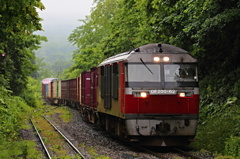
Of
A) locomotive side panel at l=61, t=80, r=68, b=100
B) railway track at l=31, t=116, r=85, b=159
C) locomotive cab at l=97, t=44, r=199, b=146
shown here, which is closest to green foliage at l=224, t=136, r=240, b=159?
locomotive cab at l=97, t=44, r=199, b=146

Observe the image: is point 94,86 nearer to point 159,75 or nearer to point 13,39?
point 13,39

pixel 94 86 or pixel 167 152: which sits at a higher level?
pixel 94 86

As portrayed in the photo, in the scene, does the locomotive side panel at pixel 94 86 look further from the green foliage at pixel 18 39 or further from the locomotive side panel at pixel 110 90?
the green foliage at pixel 18 39

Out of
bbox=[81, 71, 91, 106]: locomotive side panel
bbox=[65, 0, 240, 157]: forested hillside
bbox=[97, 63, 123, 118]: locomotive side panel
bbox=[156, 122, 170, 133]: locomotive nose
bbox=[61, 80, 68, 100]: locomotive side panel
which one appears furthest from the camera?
bbox=[61, 80, 68, 100]: locomotive side panel

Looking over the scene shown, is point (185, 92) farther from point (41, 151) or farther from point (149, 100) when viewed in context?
point (41, 151)

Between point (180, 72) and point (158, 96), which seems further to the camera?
point (180, 72)

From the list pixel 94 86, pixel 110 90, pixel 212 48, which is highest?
pixel 212 48

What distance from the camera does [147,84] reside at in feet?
39.6

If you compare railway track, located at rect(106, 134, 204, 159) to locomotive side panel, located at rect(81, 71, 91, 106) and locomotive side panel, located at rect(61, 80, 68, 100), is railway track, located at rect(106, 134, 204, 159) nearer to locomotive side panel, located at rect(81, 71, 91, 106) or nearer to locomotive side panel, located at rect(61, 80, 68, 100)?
locomotive side panel, located at rect(81, 71, 91, 106)

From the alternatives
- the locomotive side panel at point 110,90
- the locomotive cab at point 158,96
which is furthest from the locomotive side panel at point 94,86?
the locomotive cab at point 158,96

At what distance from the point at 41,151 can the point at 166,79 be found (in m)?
4.48

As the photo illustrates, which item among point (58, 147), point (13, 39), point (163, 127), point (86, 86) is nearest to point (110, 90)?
point (58, 147)

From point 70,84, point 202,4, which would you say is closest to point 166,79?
point 202,4

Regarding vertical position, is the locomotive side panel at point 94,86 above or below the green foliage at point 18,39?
below
